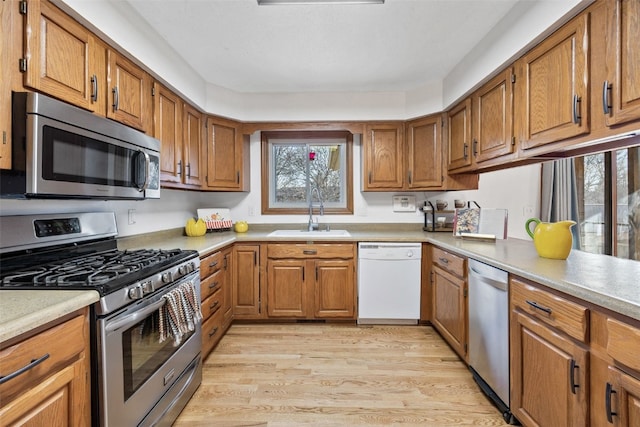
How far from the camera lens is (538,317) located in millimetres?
1319

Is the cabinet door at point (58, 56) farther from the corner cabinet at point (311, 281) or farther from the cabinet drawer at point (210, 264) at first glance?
the corner cabinet at point (311, 281)

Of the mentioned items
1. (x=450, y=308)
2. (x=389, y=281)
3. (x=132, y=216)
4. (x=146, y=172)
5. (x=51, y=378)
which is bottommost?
(x=450, y=308)

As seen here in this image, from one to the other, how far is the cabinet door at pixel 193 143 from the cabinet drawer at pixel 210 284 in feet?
2.79

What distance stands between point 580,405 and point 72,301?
1856 mm

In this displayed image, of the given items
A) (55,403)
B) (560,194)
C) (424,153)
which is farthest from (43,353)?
(560,194)

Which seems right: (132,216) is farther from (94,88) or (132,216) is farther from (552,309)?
(552,309)

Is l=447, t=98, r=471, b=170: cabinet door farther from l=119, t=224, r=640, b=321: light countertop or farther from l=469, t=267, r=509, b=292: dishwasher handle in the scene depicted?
l=469, t=267, r=509, b=292: dishwasher handle

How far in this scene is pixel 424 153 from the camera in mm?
2980

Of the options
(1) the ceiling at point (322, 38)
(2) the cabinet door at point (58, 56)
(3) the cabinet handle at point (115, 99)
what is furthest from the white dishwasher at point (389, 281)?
(2) the cabinet door at point (58, 56)

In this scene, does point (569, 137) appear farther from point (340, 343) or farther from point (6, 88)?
point (6, 88)

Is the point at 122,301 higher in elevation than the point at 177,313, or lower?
higher

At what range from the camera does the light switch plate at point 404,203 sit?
3.35 meters

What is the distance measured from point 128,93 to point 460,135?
2.58 meters

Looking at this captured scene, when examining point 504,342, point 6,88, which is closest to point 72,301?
point 6,88
